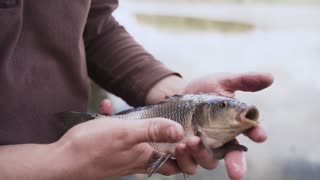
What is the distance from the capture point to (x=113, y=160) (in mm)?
1300

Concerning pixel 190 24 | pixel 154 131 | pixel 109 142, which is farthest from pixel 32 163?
pixel 190 24

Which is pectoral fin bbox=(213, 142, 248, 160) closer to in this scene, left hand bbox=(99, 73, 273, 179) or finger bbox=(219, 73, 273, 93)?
left hand bbox=(99, 73, 273, 179)

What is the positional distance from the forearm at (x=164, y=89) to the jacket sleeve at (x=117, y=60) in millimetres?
11

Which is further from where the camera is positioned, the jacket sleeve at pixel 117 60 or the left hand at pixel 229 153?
the jacket sleeve at pixel 117 60

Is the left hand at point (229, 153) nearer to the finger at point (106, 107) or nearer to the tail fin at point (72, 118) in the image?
the finger at point (106, 107)

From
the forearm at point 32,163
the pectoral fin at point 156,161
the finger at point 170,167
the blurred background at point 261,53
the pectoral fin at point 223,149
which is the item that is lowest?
the blurred background at point 261,53

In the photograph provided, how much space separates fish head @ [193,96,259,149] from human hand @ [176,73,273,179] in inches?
1.0

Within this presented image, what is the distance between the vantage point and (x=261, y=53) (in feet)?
10.2

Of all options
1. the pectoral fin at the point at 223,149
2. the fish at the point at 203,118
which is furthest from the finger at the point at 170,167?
the pectoral fin at the point at 223,149

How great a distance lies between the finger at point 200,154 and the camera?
1258 millimetres

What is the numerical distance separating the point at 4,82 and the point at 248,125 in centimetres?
48

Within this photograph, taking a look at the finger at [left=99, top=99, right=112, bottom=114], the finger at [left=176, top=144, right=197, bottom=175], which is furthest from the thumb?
the finger at [left=99, top=99, right=112, bottom=114]

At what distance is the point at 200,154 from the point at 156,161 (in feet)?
0.36

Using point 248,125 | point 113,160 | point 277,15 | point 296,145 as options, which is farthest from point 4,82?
point 277,15
